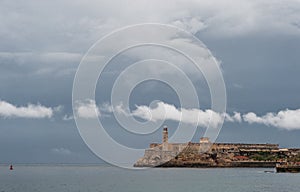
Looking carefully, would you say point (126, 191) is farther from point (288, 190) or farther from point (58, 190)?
point (288, 190)

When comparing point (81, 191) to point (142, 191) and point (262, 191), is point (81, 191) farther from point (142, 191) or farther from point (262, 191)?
point (262, 191)

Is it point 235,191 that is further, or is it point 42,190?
point 42,190

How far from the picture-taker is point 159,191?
398ft

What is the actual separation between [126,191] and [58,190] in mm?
16323

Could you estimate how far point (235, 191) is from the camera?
121 meters

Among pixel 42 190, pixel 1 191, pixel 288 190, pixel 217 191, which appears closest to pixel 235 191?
pixel 217 191

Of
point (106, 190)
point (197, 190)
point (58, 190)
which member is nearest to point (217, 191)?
point (197, 190)

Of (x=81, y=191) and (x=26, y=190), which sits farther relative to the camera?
(x=26, y=190)

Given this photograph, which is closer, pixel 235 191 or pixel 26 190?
pixel 235 191

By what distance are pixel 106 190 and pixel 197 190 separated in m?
20.1

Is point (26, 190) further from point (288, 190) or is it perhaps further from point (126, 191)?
point (288, 190)

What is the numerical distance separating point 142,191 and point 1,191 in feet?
105

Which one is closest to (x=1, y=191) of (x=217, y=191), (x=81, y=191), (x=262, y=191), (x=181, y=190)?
(x=81, y=191)

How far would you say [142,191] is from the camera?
120 m
